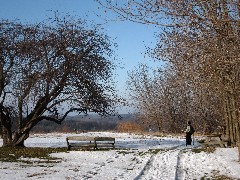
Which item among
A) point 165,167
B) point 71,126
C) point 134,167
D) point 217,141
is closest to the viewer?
point 165,167

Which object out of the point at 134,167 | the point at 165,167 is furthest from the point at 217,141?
the point at 134,167

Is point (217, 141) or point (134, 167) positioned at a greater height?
point (217, 141)

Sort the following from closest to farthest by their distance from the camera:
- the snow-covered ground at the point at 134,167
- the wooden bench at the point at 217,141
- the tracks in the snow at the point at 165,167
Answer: the tracks in the snow at the point at 165,167 < the snow-covered ground at the point at 134,167 < the wooden bench at the point at 217,141

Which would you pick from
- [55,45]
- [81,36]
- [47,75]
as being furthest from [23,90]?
[81,36]

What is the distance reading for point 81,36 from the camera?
23672mm

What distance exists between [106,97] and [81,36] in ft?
13.0

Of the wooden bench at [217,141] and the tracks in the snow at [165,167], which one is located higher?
the wooden bench at [217,141]

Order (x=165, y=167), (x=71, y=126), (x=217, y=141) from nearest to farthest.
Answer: (x=165, y=167), (x=217, y=141), (x=71, y=126)

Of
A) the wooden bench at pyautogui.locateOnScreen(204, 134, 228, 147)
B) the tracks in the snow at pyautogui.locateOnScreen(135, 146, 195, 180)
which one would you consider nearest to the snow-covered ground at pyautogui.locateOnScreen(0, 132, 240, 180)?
the tracks in the snow at pyautogui.locateOnScreen(135, 146, 195, 180)

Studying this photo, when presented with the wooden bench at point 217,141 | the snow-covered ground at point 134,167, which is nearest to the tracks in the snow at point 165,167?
the snow-covered ground at point 134,167

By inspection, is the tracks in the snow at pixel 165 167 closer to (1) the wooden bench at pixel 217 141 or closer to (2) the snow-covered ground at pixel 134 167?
(2) the snow-covered ground at pixel 134 167

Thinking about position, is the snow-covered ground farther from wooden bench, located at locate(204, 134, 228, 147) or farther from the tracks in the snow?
wooden bench, located at locate(204, 134, 228, 147)

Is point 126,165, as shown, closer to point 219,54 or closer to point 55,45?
point 219,54

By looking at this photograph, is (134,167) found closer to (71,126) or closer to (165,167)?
(165,167)
